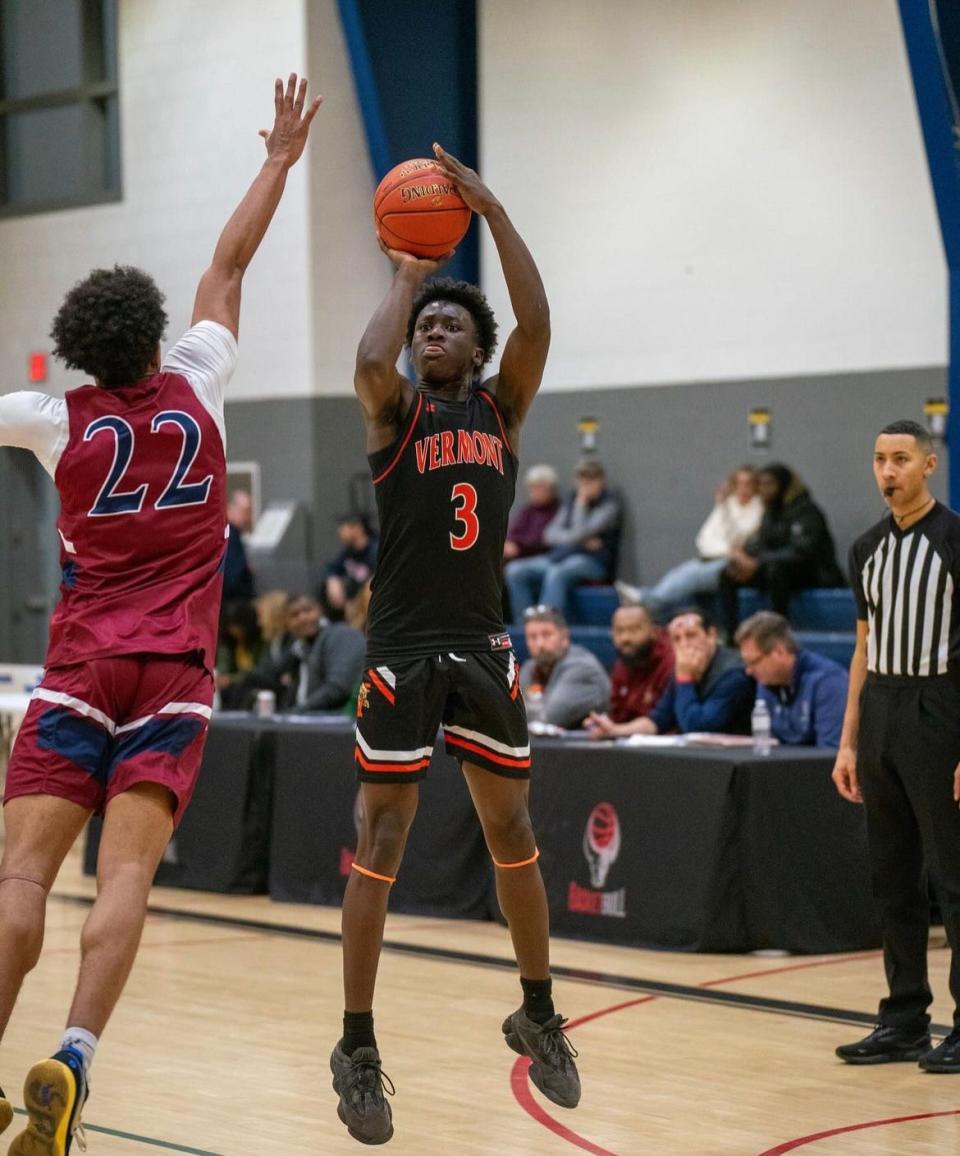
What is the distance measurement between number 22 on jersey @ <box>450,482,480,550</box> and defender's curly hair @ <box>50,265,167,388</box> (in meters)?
0.84

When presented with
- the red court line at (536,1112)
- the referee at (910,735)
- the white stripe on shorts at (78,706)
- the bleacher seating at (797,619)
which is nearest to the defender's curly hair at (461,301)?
the white stripe on shorts at (78,706)

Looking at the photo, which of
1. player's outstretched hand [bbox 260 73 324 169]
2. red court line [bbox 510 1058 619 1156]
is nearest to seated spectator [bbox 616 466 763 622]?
red court line [bbox 510 1058 619 1156]

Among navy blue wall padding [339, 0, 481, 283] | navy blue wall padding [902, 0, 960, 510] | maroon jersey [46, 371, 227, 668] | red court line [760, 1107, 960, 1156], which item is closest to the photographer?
maroon jersey [46, 371, 227, 668]

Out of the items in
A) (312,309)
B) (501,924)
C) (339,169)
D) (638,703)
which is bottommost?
(501,924)

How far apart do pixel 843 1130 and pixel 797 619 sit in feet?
22.7

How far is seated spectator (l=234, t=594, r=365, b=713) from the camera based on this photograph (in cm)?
1050

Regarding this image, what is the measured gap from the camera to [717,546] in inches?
477

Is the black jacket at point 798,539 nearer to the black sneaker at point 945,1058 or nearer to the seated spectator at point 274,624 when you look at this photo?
the seated spectator at point 274,624

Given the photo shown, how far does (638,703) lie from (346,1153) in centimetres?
469

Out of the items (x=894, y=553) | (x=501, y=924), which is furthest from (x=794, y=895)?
(x=894, y=553)

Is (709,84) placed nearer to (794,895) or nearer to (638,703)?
(638,703)

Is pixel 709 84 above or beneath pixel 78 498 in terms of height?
above

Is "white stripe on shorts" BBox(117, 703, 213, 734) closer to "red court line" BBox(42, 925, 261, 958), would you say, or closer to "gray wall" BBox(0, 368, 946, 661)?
"red court line" BBox(42, 925, 261, 958)

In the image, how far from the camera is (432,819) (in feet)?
28.7
